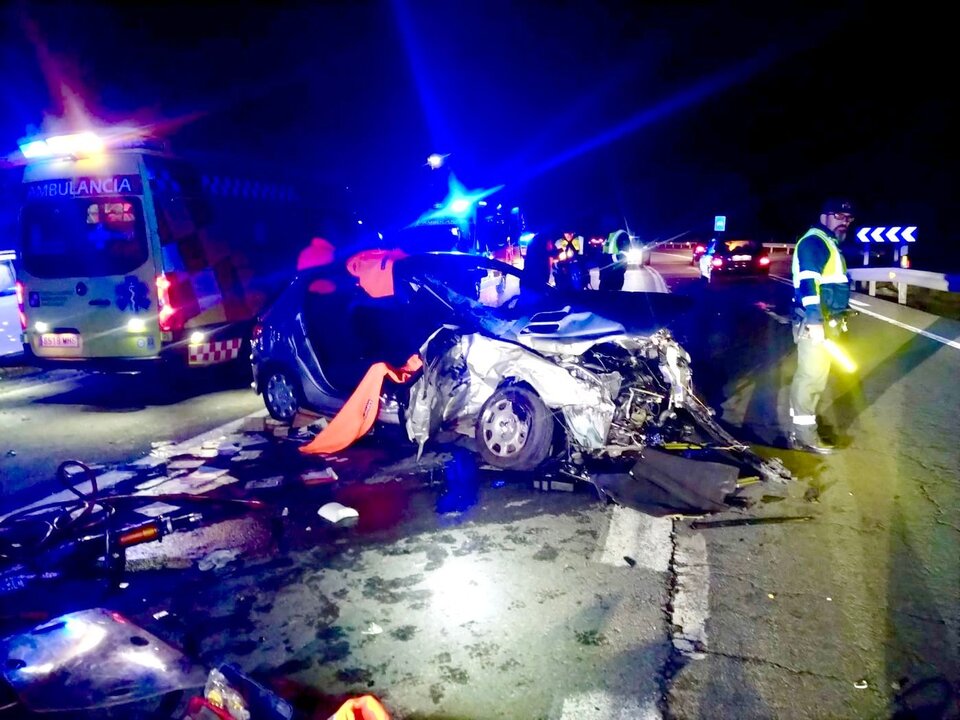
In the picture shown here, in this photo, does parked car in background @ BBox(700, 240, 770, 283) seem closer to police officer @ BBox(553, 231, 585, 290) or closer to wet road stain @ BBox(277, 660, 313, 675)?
police officer @ BBox(553, 231, 585, 290)

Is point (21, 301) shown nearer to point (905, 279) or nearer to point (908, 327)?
point (908, 327)

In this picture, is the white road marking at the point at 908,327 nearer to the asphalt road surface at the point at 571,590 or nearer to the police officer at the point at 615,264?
the police officer at the point at 615,264

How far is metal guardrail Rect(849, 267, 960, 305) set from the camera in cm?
1234

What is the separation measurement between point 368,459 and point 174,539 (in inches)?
72.4

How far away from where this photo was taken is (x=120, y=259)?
26.3ft

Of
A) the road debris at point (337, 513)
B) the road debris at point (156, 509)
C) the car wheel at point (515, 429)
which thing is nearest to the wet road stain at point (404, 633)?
the road debris at point (337, 513)

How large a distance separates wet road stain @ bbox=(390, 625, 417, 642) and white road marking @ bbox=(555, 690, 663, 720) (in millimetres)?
838

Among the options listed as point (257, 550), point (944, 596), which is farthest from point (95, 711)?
point (944, 596)

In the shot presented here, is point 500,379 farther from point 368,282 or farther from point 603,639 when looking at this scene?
point 603,639

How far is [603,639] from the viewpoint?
3346 millimetres

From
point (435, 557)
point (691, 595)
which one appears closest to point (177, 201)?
point (435, 557)

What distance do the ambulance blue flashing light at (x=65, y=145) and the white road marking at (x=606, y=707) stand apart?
739 cm

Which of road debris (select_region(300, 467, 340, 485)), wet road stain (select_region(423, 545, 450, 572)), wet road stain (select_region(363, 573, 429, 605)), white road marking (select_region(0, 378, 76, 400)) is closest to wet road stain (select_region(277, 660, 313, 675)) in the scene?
wet road stain (select_region(363, 573, 429, 605))

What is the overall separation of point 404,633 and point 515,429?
227 centimetres
